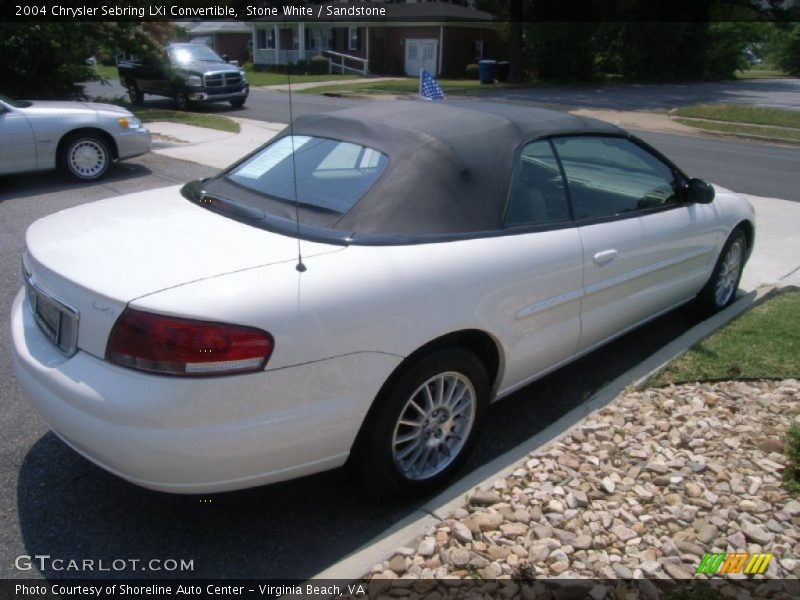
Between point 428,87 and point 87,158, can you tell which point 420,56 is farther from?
point 87,158

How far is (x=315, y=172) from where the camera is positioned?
355 cm

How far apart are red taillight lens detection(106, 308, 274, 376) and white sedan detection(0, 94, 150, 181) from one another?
25.1 feet

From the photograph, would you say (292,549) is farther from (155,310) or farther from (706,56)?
(706,56)

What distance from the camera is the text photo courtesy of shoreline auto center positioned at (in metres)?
2.53

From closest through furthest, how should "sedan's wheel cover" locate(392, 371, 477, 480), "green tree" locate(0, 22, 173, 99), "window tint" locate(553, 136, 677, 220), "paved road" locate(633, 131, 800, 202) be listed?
"sedan's wheel cover" locate(392, 371, 477, 480), "window tint" locate(553, 136, 677, 220), "paved road" locate(633, 131, 800, 202), "green tree" locate(0, 22, 173, 99)

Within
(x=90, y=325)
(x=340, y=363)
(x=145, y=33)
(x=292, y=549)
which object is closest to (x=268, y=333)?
(x=340, y=363)

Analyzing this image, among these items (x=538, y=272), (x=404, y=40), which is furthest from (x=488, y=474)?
(x=404, y=40)

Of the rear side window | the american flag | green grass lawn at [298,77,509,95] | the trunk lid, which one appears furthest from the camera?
green grass lawn at [298,77,509,95]

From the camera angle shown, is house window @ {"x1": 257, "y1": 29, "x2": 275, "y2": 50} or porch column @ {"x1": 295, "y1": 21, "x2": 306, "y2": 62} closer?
porch column @ {"x1": 295, "y1": 21, "x2": 306, "y2": 62}

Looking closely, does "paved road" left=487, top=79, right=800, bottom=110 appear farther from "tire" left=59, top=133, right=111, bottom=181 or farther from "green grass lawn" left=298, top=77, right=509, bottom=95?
"tire" left=59, top=133, right=111, bottom=181

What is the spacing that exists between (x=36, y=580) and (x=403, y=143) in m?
2.36

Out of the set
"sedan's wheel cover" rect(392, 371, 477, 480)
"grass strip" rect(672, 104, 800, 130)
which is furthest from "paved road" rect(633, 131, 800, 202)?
"sedan's wheel cover" rect(392, 371, 477, 480)

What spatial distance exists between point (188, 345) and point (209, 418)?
0.26 m

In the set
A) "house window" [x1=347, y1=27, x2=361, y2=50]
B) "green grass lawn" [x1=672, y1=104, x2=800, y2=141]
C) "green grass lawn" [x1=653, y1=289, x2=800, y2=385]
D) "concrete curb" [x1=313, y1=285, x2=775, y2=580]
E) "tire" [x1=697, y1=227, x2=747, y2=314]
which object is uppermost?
"house window" [x1=347, y1=27, x2=361, y2=50]
